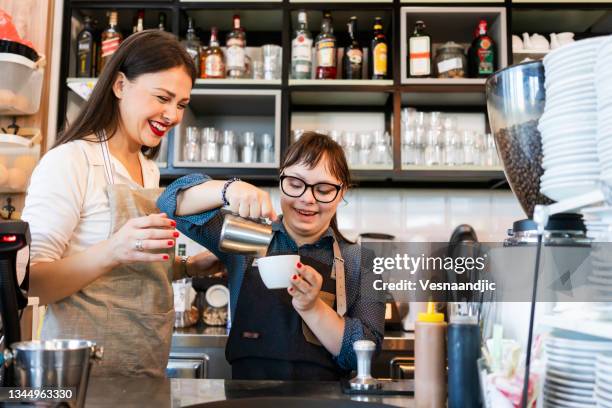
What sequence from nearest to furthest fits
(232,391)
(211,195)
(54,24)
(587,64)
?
(587,64), (232,391), (211,195), (54,24)

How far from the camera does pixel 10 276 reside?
2.47 feet

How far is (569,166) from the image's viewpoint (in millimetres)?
665

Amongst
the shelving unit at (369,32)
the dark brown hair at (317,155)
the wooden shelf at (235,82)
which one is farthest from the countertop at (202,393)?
the wooden shelf at (235,82)

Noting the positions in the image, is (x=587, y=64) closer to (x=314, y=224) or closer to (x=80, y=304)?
(x=314, y=224)

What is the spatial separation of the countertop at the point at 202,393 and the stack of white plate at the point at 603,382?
0.95 ft

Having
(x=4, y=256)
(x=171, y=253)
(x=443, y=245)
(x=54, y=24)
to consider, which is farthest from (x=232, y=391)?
(x=54, y=24)

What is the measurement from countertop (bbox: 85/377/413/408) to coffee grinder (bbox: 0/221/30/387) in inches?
6.0

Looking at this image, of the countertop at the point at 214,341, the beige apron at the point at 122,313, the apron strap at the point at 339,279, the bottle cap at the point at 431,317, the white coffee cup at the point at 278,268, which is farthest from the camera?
the countertop at the point at 214,341

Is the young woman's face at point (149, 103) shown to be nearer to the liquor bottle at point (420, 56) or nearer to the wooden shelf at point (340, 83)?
the wooden shelf at point (340, 83)

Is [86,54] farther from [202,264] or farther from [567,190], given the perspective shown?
[567,190]

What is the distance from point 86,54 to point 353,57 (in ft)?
A: 3.99

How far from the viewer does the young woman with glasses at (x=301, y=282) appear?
1.25 metres

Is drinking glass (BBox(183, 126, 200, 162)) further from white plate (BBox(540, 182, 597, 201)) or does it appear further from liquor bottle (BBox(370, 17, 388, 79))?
white plate (BBox(540, 182, 597, 201))

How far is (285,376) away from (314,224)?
1.20 ft
